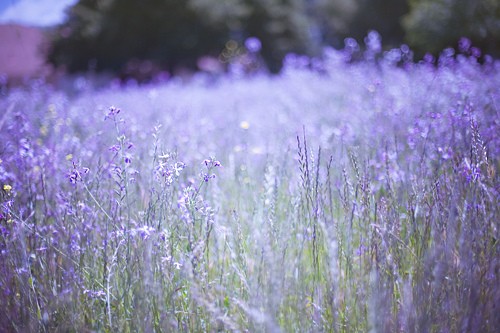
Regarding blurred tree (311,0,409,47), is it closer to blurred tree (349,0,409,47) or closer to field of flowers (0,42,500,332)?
blurred tree (349,0,409,47)

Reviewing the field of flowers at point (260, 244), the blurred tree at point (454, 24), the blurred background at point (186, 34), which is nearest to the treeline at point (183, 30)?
the blurred background at point (186, 34)

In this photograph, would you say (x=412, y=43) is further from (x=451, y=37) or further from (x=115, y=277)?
(x=115, y=277)

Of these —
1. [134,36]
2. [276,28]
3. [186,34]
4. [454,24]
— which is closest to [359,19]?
[276,28]

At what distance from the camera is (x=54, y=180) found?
222cm

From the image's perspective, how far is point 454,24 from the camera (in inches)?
270

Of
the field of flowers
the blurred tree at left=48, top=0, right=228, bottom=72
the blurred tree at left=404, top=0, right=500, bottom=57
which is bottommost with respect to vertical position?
Result: the field of flowers

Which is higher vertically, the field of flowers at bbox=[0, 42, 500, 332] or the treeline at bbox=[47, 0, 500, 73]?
the treeline at bbox=[47, 0, 500, 73]

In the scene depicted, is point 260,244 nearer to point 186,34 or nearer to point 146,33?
point 186,34

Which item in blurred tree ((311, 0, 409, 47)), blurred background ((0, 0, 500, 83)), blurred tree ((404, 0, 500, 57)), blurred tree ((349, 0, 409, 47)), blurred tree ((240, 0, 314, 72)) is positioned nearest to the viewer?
blurred tree ((404, 0, 500, 57))

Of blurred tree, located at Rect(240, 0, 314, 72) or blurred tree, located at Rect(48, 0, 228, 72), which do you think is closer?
blurred tree, located at Rect(48, 0, 228, 72)

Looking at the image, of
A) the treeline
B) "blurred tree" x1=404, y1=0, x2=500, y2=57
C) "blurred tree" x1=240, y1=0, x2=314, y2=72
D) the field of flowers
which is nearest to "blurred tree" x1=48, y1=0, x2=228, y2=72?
the treeline

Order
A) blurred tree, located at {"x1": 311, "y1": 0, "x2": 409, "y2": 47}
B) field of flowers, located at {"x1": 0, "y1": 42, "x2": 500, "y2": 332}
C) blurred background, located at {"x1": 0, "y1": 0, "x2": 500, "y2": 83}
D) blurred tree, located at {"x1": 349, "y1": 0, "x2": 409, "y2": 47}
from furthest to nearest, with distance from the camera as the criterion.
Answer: blurred tree, located at {"x1": 311, "y1": 0, "x2": 409, "y2": 47}
blurred tree, located at {"x1": 349, "y1": 0, "x2": 409, "y2": 47}
blurred background, located at {"x1": 0, "y1": 0, "x2": 500, "y2": 83}
field of flowers, located at {"x1": 0, "y1": 42, "x2": 500, "y2": 332}

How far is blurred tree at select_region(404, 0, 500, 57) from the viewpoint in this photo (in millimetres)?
5711

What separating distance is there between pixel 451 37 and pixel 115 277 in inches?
314
